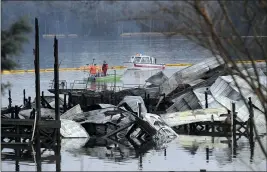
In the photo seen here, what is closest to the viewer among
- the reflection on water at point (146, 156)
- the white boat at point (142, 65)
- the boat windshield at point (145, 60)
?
the reflection on water at point (146, 156)

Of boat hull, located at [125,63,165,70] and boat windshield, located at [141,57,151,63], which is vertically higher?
boat windshield, located at [141,57,151,63]

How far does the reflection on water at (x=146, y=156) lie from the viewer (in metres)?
25.4

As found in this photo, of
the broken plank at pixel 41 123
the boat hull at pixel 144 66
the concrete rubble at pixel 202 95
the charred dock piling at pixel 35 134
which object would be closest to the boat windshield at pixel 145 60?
the boat hull at pixel 144 66

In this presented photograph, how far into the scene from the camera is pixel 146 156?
28938 mm

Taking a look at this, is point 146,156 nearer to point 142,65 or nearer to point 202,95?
point 202,95

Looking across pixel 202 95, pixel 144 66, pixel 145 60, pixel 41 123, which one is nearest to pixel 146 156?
pixel 41 123

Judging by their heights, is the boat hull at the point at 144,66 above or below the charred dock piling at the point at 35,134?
above

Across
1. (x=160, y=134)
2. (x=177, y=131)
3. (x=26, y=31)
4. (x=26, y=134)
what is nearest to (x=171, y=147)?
(x=160, y=134)

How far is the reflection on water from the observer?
25.4 metres

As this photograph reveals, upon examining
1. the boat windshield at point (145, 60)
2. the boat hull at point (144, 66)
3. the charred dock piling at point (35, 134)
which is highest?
the boat windshield at point (145, 60)

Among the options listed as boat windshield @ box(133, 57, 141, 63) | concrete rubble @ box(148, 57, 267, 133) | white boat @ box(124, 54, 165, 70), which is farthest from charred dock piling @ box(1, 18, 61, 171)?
boat windshield @ box(133, 57, 141, 63)

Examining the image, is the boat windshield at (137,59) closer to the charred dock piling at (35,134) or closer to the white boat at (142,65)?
the white boat at (142,65)

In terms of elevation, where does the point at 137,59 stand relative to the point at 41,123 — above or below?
above

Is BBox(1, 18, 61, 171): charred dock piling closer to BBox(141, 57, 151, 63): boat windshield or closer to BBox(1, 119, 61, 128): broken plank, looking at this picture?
BBox(1, 119, 61, 128): broken plank
